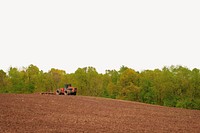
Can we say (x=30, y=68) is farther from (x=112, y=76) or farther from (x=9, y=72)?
(x=112, y=76)

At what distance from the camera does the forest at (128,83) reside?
72250 millimetres

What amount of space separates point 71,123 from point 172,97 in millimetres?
60886

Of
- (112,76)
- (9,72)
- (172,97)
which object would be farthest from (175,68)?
(9,72)

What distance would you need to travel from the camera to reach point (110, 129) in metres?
16.1

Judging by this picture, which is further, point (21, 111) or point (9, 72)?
point (9, 72)

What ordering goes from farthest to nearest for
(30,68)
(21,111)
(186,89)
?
(30,68), (186,89), (21,111)

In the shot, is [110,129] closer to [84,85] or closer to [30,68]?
[84,85]

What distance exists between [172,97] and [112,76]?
73.9ft

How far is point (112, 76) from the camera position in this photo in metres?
89.6

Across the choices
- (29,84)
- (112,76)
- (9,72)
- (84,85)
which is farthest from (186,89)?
(9,72)

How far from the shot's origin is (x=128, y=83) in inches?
2963

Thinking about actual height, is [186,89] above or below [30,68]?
below

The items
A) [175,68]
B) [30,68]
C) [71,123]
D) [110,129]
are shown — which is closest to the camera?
[110,129]

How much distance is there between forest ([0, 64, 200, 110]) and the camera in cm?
7225
